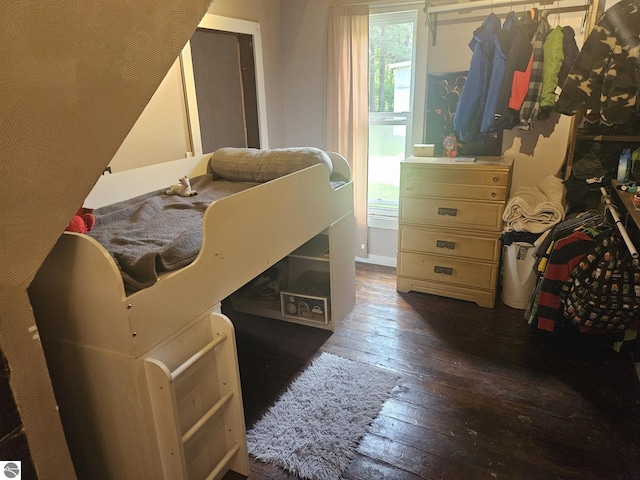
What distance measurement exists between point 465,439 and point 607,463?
52cm

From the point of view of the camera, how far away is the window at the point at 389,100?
10.6 feet

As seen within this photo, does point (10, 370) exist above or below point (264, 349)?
above

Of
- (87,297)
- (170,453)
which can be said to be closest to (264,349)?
(170,453)

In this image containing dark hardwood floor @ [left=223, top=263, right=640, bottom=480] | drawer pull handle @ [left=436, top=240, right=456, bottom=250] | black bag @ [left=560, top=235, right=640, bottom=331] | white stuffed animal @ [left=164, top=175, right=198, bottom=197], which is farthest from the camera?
drawer pull handle @ [left=436, top=240, right=456, bottom=250]

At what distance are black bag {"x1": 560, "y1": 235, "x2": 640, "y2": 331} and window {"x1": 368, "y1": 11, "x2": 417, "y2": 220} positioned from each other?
164cm

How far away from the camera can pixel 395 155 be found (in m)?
3.54

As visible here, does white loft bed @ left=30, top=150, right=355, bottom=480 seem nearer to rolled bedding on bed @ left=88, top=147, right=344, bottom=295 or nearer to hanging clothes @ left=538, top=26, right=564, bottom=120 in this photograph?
rolled bedding on bed @ left=88, top=147, right=344, bottom=295

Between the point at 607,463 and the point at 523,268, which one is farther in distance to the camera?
the point at 523,268

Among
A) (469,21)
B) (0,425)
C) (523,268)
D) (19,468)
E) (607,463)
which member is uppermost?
(469,21)

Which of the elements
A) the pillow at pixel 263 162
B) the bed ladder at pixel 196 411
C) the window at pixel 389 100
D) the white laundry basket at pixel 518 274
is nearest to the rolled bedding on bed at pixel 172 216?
the pillow at pixel 263 162

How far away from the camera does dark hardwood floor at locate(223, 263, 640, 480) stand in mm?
1692

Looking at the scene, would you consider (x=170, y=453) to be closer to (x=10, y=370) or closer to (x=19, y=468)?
(x=19, y=468)

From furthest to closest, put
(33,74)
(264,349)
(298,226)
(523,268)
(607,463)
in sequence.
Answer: (523,268) → (264,349) → (298,226) → (607,463) → (33,74)

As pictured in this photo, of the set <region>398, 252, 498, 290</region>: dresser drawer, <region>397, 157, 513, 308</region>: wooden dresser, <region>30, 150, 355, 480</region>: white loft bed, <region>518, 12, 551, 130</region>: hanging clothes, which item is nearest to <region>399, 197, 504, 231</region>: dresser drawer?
<region>397, 157, 513, 308</region>: wooden dresser
